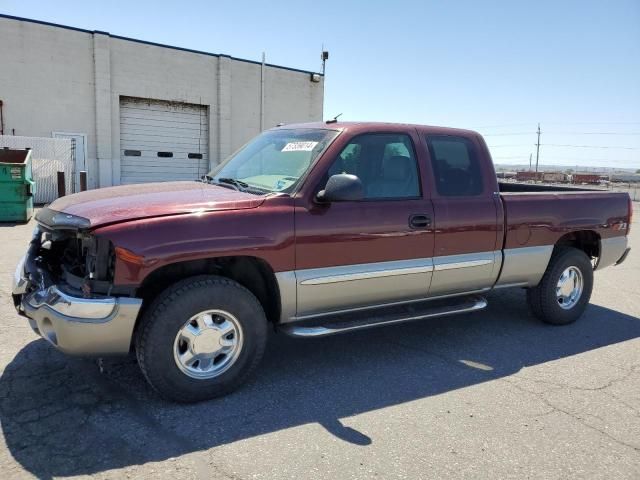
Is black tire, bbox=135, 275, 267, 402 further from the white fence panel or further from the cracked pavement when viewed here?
the white fence panel

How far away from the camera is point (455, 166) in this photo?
466cm

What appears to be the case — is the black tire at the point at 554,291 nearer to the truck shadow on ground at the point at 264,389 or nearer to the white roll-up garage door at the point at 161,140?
the truck shadow on ground at the point at 264,389

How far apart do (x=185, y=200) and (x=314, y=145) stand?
1.12 metres

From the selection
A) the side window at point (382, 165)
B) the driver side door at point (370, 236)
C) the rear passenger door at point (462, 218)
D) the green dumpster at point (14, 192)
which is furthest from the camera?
the green dumpster at point (14, 192)

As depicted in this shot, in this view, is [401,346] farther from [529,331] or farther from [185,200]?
[185,200]

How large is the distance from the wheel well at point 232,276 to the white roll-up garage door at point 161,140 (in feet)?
52.2

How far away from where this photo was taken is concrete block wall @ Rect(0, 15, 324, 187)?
16.0 metres

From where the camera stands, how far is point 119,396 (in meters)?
3.48

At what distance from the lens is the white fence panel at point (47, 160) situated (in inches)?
567

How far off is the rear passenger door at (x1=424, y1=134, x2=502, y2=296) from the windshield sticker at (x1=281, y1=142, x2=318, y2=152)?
104cm

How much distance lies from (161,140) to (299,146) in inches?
618

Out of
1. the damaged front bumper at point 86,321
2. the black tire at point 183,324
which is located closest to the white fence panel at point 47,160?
the damaged front bumper at point 86,321

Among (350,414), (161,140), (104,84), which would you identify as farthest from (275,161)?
(161,140)

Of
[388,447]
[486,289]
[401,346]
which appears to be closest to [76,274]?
[388,447]
